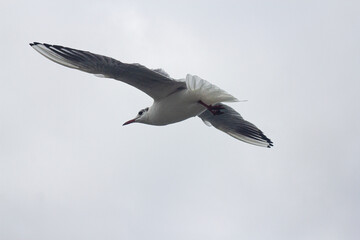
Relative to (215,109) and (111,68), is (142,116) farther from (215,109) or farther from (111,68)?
(111,68)

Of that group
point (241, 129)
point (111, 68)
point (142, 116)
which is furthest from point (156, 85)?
point (241, 129)

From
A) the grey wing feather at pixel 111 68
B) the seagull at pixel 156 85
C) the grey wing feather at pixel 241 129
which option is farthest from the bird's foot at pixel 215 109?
the grey wing feather at pixel 241 129

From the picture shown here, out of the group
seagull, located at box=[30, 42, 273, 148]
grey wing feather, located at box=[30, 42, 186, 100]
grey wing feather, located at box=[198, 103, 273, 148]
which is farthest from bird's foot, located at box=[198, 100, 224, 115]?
grey wing feather, located at box=[198, 103, 273, 148]

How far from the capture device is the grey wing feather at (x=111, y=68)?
9.07 metres

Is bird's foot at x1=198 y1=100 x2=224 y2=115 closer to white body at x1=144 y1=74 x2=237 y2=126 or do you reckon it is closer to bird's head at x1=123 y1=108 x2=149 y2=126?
white body at x1=144 y1=74 x2=237 y2=126

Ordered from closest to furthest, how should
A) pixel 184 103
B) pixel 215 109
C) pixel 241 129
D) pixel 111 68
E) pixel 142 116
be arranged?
1. pixel 111 68
2. pixel 184 103
3. pixel 215 109
4. pixel 142 116
5. pixel 241 129

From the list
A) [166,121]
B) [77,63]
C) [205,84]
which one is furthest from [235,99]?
[77,63]

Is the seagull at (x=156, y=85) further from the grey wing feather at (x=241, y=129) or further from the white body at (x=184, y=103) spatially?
the grey wing feather at (x=241, y=129)

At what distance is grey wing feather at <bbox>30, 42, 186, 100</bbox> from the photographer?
9.07m

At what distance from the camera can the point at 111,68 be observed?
359 inches

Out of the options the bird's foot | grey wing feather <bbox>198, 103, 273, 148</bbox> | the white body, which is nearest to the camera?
the white body

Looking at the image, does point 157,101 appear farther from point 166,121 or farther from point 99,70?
point 99,70

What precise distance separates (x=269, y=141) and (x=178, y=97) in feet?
6.10

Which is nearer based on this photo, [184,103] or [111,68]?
[111,68]
